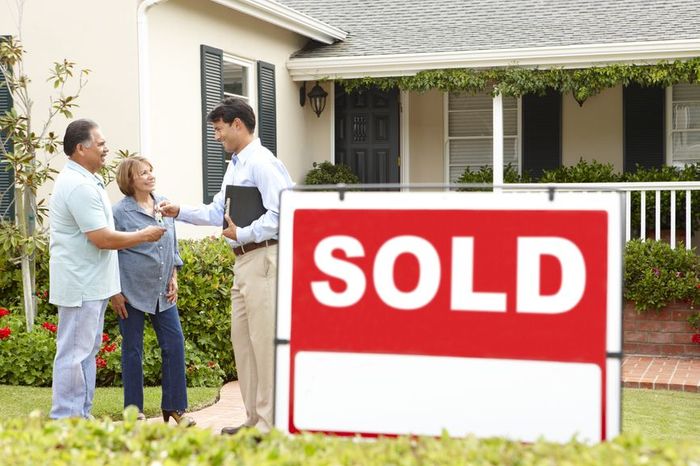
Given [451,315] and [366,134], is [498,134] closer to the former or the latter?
[366,134]

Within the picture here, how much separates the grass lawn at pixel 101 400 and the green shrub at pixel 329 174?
211 inches

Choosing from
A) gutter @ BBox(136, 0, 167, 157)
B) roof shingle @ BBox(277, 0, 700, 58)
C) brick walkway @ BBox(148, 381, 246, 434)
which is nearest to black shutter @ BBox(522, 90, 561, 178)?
roof shingle @ BBox(277, 0, 700, 58)

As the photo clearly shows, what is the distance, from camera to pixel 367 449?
2.79 meters

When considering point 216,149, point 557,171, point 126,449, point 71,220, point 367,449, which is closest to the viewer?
point 367,449

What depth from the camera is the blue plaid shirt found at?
5988mm

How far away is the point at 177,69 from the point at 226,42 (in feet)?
3.70

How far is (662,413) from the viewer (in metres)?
7.13

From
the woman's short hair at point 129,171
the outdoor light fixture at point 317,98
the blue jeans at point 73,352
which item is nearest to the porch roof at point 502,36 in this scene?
the outdoor light fixture at point 317,98

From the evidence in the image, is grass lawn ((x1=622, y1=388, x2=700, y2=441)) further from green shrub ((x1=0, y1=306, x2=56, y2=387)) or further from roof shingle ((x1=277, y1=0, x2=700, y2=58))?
roof shingle ((x1=277, y1=0, x2=700, y2=58))

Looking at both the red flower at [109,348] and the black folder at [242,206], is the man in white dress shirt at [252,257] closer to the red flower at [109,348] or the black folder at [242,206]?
the black folder at [242,206]

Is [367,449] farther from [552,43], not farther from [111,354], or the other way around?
[552,43]

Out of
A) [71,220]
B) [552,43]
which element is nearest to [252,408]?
[71,220]

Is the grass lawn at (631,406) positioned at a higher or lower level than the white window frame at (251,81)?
lower

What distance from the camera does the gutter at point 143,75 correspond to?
9.02 m
